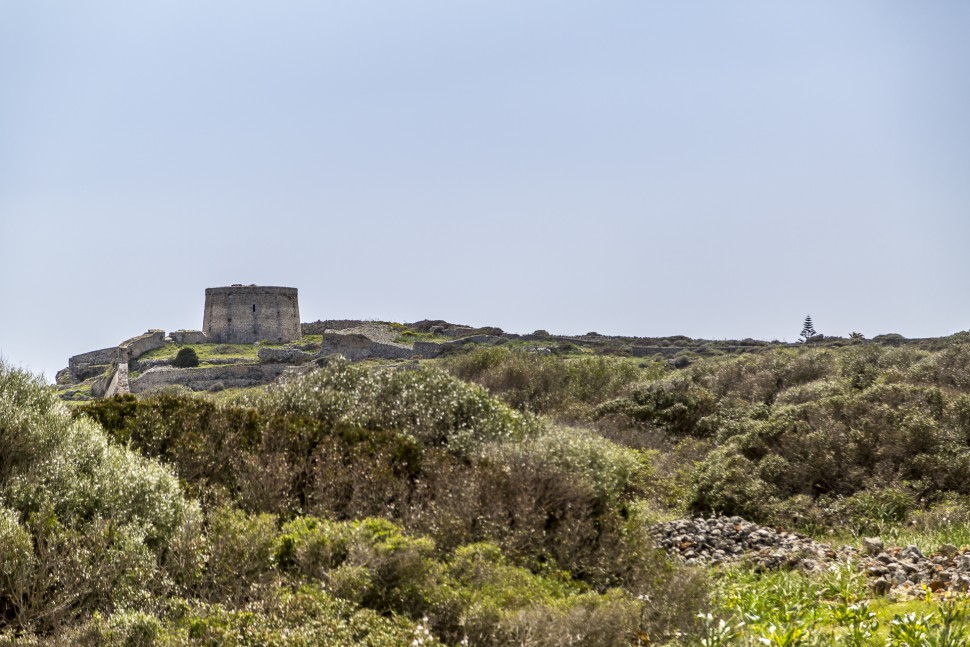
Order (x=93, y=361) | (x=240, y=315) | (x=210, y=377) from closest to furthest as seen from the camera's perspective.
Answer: (x=210, y=377), (x=93, y=361), (x=240, y=315)

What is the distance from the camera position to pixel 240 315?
2169 inches

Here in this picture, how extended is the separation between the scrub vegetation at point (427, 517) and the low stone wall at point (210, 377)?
22.0 metres

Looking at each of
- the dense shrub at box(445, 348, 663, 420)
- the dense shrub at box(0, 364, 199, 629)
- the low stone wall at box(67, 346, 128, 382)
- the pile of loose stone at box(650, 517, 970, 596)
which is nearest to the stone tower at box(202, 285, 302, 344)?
the low stone wall at box(67, 346, 128, 382)

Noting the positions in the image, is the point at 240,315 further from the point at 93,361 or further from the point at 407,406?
the point at 407,406

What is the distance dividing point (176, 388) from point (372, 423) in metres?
20.4

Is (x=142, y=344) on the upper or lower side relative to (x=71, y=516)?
upper

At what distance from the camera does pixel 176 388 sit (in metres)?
31.8

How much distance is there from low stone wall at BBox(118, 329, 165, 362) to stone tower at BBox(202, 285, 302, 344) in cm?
340

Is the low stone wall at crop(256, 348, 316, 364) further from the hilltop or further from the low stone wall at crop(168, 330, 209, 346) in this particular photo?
the low stone wall at crop(168, 330, 209, 346)

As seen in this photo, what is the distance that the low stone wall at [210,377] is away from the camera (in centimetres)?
3625

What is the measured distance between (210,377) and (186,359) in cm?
701

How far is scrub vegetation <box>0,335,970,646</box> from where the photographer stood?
6.60 m

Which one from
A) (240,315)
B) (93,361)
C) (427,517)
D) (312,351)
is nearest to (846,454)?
(427,517)

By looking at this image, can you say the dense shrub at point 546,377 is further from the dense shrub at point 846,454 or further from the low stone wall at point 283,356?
the low stone wall at point 283,356
